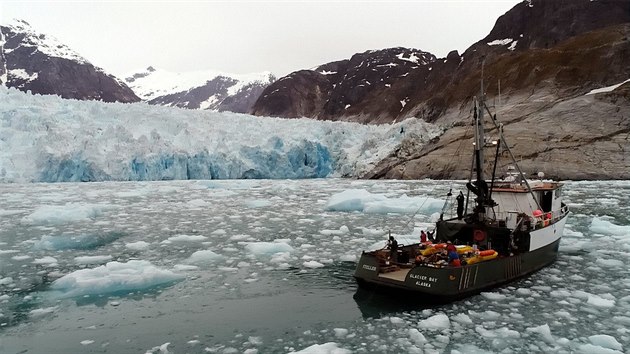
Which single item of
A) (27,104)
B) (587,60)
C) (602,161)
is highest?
(587,60)

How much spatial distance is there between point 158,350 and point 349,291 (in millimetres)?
4538

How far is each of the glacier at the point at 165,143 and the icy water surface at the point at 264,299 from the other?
25701 mm

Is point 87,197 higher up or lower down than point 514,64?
lower down

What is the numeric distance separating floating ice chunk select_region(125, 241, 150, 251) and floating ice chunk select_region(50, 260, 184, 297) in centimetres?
330

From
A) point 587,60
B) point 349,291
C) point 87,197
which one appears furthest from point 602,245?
point 587,60

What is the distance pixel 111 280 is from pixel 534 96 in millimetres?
66044

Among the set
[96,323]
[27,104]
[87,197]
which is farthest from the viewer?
[27,104]

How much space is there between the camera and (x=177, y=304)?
30.8ft

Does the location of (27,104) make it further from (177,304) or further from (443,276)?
(443,276)

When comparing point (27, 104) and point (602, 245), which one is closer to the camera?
point (602, 245)

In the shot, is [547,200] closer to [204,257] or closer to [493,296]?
[493,296]

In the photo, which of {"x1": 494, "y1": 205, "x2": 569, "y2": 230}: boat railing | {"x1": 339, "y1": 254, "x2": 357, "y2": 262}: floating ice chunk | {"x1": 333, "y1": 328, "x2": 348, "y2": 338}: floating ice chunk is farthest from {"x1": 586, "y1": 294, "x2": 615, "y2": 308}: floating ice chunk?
{"x1": 339, "y1": 254, "x2": 357, "y2": 262}: floating ice chunk

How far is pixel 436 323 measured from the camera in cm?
821

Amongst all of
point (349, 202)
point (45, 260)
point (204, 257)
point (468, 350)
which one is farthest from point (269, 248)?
point (349, 202)
